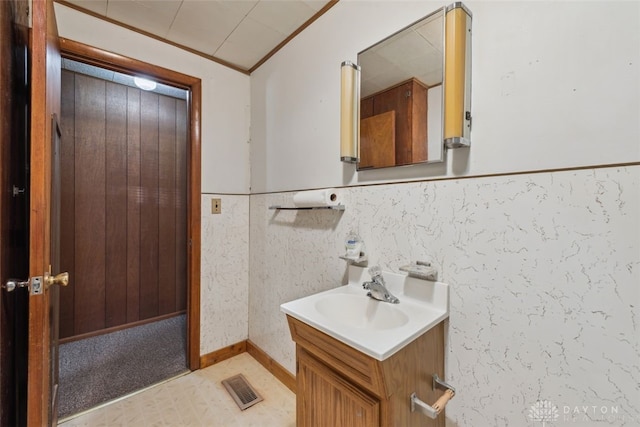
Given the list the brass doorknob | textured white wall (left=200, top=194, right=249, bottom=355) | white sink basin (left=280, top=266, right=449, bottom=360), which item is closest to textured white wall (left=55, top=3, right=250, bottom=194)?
textured white wall (left=200, top=194, right=249, bottom=355)

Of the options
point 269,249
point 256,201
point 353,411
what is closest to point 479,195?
point 353,411

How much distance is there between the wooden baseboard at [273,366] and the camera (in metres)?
1.79

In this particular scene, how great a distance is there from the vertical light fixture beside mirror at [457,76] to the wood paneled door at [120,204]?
2.10 metres

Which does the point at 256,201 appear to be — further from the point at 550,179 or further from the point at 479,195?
the point at 550,179

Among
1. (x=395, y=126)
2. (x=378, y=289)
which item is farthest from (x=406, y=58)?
(x=378, y=289)

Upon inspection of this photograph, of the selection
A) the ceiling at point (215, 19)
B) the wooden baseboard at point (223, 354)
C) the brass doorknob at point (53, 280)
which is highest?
the ceiling at point (215, 19)

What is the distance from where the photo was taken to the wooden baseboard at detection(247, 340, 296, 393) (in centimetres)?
179

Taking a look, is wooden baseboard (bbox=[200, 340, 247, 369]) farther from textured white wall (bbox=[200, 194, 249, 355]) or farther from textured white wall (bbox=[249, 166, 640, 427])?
textured white wall (bbox=[249, 166, 640, 427])

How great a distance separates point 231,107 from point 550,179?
81.7 inches

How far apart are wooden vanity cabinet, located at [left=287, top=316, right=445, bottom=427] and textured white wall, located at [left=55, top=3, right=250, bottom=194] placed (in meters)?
1.41

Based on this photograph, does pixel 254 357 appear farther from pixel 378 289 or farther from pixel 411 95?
pixel 411 95

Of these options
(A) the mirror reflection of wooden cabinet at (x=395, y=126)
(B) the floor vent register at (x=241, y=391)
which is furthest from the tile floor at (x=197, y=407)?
(A) the mirror reflection of wooden cabinet at (x=395, y=126)

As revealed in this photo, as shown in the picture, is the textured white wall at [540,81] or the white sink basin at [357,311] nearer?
the textured white wall at [540,81]

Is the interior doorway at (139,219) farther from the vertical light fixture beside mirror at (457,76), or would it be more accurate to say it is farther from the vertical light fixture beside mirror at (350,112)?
the vertical light fixture beside mirror at (457,76)
